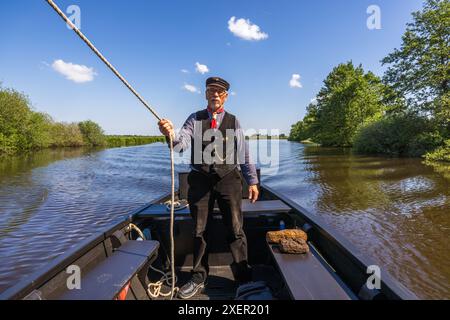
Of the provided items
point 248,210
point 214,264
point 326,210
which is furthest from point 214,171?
point 326,210

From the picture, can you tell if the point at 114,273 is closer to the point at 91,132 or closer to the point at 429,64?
the point at 429,64

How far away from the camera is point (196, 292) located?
288 centimetres

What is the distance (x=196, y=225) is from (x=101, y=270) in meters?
0.98

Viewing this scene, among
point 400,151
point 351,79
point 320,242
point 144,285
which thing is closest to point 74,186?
point 144,285

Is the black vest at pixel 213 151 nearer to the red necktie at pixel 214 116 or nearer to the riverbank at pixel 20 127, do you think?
the red necktie at pixel 214 116

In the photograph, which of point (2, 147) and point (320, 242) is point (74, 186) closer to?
point (320, 242)

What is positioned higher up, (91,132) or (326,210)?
(91,132)

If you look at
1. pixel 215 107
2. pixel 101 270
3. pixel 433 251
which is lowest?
pixel 433 251

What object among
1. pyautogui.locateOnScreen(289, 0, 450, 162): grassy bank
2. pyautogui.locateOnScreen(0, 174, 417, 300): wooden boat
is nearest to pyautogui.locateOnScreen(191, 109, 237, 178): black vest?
pyautogui.locateOnScreen(0, 174, 417, 300): wooden boat

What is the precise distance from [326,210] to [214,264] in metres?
6.39

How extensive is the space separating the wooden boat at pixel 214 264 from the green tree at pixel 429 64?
74.4 feet

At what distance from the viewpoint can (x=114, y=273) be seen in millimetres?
2199

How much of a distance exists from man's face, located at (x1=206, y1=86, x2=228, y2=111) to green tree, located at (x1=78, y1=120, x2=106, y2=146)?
6611 centimetres

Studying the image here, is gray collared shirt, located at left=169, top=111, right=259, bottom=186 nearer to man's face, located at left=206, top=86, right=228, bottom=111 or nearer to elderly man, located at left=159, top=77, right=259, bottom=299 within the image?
elderly man, located at left=159, top=77, right=259, bottom=299
